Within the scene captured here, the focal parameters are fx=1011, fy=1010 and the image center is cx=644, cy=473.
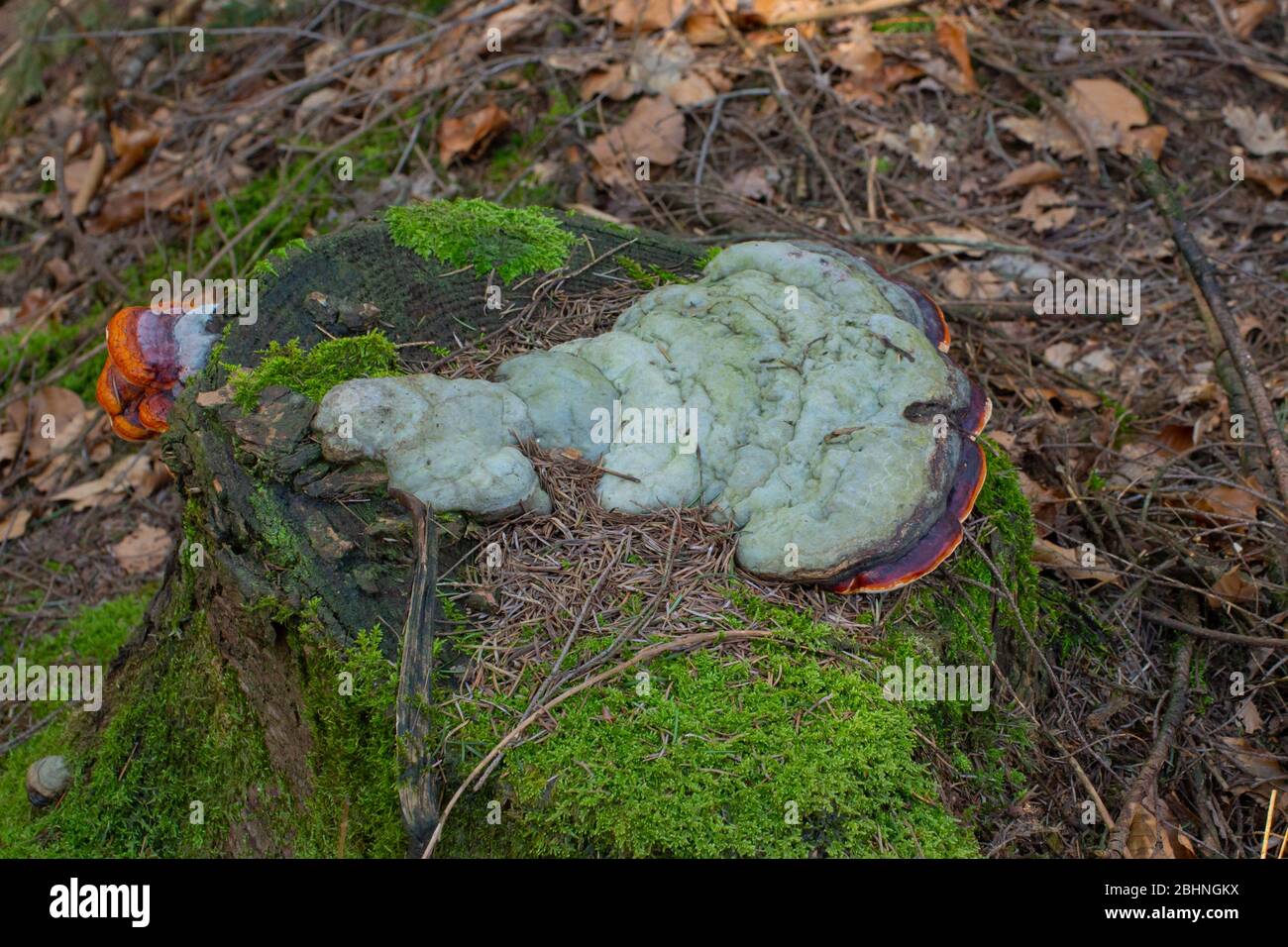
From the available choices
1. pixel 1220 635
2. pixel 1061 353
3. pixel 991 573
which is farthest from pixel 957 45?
pixel 991 573

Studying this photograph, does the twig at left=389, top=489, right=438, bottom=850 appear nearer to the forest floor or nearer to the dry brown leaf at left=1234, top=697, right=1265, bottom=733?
the forest floor

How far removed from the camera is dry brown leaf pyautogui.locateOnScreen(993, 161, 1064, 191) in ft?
20.5

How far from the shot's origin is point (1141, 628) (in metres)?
4.10

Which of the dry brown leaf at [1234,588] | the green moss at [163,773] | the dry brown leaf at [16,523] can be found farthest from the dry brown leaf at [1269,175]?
the dry brown leaf at [16,523]

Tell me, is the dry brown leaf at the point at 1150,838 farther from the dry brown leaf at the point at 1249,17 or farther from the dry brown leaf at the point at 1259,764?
the dry brown leaf at the point at 1249,17

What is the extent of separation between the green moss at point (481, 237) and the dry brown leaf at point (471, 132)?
2.96 meters

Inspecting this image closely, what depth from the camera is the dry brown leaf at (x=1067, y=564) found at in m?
3.97

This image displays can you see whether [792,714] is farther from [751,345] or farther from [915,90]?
[915,90]

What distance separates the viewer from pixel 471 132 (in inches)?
266

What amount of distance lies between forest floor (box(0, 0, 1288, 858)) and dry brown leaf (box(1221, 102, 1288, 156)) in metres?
0.02

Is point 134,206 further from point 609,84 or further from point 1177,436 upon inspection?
point 1177,436

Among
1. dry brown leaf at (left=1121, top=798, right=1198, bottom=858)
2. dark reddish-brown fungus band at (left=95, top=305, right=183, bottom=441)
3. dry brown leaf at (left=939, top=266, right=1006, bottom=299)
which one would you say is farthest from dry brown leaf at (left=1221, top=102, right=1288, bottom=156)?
dark reddish-brown fungus band at (left=95, top=305, right=183, bottom=441)

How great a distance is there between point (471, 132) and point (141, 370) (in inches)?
155

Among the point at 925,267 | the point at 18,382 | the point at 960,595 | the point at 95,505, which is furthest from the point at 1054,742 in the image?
the point at 18,382
